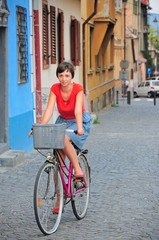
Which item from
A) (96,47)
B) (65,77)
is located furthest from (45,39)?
(96,47)

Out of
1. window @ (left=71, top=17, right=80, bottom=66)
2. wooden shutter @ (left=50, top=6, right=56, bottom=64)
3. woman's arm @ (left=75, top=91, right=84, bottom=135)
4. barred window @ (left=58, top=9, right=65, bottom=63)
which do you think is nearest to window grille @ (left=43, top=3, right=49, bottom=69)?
wooden shutter @ (left=50, top=6, right=56, bottom=64)

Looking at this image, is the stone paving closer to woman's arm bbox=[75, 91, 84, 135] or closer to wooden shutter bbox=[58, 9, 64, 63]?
woman's arm bbox=[75, 91, 84, 135]

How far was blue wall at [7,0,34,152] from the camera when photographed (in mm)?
12188

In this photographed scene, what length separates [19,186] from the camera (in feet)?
29.5

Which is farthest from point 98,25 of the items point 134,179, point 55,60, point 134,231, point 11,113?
point 134,231

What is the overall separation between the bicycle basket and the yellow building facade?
19.8 metres

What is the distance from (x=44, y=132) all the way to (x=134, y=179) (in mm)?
4113

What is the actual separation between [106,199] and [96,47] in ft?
72.0

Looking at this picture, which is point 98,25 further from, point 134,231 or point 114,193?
point 134,231

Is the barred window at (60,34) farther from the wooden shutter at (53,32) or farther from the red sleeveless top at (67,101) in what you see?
the red sleeveless top at (67,101)

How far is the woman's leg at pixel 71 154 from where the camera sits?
6.33 meters

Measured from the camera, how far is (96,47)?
29484 mm

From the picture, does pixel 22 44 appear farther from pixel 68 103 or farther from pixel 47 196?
pixel 47 196

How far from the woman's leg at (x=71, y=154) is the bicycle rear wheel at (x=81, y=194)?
0.56 feet
